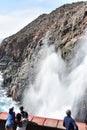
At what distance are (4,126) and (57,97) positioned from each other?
25.3 m

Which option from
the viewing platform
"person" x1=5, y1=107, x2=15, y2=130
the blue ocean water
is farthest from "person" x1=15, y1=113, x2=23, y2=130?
the blue ocean water

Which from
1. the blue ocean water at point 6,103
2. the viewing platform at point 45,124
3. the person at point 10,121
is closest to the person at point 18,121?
the person at point 10,121

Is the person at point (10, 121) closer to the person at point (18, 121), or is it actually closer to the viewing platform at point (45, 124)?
the person at point (18, 121)

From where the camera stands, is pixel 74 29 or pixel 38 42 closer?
pixel 74 29

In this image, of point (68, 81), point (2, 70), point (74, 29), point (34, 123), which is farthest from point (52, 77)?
point (34, 123)

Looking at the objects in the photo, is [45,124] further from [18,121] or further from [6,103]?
[6,103]

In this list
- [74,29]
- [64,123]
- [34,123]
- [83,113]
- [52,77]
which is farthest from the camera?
[74,29]

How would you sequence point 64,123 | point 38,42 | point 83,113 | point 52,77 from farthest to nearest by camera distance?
1. point 38,42
2. point 52,77
3. point 83,113
4. point 64,123

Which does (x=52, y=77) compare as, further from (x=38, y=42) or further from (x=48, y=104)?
(x=38, y=42)

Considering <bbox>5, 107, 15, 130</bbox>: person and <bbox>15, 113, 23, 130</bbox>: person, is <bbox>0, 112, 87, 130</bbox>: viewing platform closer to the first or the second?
<bbox>15, 113, 23, 130</bbox>: person

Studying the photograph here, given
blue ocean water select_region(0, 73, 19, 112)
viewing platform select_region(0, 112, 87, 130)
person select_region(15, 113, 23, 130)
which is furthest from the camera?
blue ocean water select_region(0, 73, 19, 112)

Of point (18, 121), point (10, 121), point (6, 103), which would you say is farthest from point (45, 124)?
point (6, 103)

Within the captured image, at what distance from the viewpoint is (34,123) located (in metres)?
9.31

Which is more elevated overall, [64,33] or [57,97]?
[64,33]
